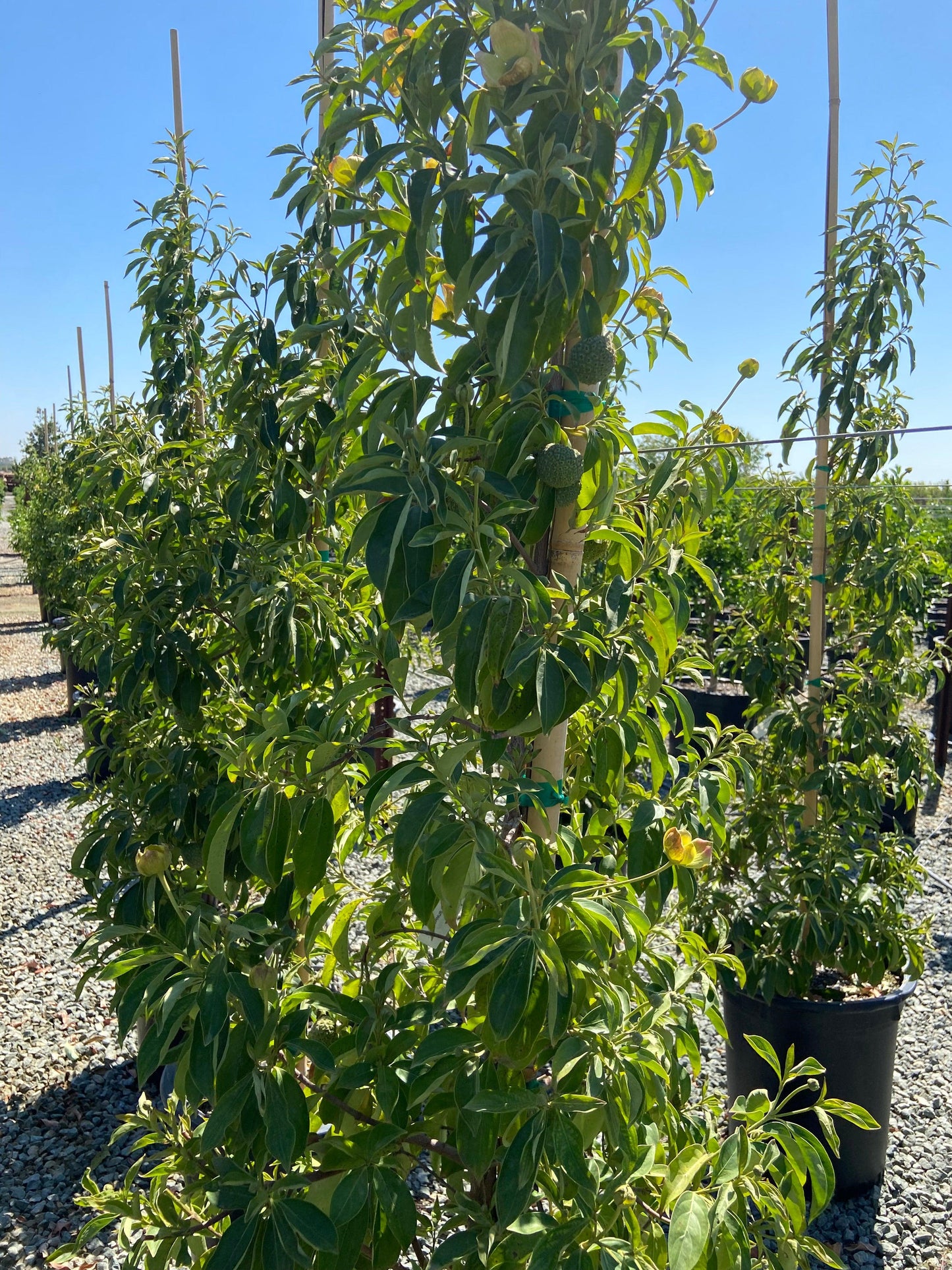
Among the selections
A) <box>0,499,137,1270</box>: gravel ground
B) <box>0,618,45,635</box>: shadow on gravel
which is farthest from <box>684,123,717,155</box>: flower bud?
<box>0,618,45,635</box>: shadow on gravel

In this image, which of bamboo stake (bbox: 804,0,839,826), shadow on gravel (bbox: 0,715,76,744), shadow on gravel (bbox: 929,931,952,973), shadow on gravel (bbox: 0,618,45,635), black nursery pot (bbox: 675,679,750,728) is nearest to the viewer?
bamboo stake (bbox: 804,0,839,826)

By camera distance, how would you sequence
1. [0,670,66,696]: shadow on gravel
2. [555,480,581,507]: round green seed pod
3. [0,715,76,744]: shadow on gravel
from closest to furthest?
[555,480,581,507]: round green seed pod
[0,715,76,744]: shadow on gravel
[0,670,66,696]: shadow on gravel

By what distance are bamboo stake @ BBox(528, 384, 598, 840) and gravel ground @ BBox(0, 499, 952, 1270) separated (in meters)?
0.40

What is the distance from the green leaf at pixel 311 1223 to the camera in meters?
1.01

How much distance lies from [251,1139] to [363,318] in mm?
1089

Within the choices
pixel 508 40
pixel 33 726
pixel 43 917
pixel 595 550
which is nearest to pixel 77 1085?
pixel 43 917

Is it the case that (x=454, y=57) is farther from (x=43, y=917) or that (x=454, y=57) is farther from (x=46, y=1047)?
(x=43, y=917)

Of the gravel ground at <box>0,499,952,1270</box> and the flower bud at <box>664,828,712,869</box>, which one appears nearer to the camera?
the flower bud at <box>664,828,712,869</box>

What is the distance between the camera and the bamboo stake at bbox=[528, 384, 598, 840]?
120 cm

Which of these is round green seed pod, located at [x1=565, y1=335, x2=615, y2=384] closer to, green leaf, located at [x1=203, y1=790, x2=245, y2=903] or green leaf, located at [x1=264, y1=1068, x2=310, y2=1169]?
green leaf, located at [x1=203, y1=790, x2=245, y2=903]

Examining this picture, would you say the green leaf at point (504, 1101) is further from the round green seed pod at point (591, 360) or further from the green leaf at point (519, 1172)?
the round green seed pod at point (591, 360)

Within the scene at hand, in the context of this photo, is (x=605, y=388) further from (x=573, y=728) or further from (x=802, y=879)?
(x=802, y=879)

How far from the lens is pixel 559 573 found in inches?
47.8

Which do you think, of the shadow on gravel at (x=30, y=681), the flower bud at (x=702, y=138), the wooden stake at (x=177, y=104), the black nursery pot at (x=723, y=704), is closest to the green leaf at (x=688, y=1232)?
the flower bud at (x=702, y=138)
